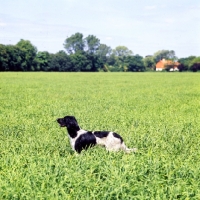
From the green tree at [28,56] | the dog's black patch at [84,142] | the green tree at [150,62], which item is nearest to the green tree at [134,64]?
the green tree at [150,62]

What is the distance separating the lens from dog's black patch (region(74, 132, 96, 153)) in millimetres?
6703

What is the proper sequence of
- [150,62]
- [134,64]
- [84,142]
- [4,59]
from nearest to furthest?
[84,142] → [4,59] → [134,64] → [150,62]

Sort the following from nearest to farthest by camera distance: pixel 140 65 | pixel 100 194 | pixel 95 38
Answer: pixel 100 194
pixel 140 65
pixel 95 38

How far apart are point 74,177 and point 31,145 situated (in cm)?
271

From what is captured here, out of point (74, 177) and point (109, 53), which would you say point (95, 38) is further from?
point (74, 177)

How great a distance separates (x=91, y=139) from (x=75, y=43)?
420ft

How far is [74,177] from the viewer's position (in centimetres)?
495

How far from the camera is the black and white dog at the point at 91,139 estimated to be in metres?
6.70

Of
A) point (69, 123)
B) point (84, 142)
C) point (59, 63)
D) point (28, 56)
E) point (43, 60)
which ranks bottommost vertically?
point (84, 142)

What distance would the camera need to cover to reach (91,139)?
676cm

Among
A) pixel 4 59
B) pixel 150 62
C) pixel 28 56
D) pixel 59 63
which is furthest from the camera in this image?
pixel 150 62

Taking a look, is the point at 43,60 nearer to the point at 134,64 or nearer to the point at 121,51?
the point at 134,64

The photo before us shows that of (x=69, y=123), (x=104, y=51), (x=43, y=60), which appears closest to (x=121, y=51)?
(x=104, y=51)

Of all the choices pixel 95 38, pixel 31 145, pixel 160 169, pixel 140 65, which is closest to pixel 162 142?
pixel 160 169
